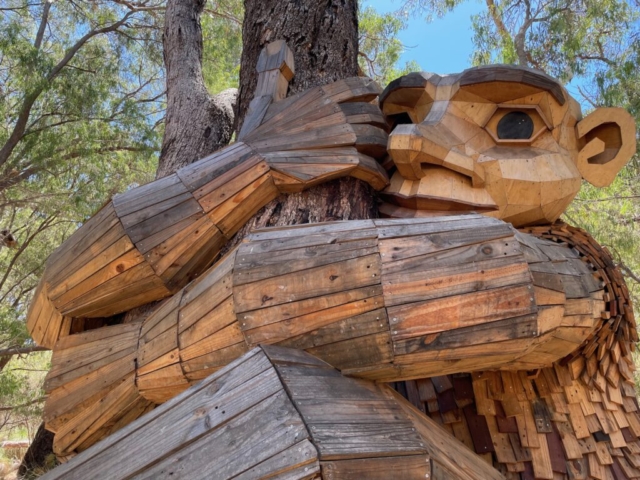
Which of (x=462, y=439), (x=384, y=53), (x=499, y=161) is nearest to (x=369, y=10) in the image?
(x=384, y=53)

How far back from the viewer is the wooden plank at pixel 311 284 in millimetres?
1266

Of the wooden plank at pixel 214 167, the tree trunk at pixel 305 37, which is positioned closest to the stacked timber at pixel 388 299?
the wooden plank at pixel 214 167

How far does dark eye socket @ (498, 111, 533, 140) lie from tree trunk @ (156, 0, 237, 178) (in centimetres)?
147

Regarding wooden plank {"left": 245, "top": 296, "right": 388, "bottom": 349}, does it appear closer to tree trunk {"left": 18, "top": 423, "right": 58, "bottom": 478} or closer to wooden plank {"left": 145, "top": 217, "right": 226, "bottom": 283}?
wooden plank {"left": 145, "top": 217, "right": 226, "bottom": 283}

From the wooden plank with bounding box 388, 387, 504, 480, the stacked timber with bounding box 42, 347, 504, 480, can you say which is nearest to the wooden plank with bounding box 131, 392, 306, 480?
the stacked timber with bounding box 42, 347, 504, 480

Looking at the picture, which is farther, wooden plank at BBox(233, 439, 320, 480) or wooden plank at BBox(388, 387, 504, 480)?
wooden plank at BBox(388, 387, 504, 480)

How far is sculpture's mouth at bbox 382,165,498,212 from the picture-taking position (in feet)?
5.52

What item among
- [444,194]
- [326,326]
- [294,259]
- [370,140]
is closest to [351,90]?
[370,140]

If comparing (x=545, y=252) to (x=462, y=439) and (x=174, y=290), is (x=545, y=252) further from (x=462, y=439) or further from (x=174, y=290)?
(x=174, y=290)

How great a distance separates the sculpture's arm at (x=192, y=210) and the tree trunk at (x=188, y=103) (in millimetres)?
919

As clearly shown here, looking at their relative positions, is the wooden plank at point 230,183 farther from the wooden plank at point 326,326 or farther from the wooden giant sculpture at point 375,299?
the wooden plank at point 326,326

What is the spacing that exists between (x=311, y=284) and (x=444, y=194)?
62 centimetres

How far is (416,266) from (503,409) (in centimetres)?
61

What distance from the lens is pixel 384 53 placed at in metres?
6.81
